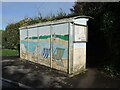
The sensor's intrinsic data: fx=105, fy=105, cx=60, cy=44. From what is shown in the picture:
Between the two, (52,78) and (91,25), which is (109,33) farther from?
(52,78)

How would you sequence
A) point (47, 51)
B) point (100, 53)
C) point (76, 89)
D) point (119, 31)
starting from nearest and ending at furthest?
point (76, 89) → point (119, 31) → point (47, 51) → point (100, 53)

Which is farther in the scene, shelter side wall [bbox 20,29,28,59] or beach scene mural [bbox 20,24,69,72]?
shelter side wall [bbox 20,29,28,59]

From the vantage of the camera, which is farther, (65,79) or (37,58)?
(37,58)

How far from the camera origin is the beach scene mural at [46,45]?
5645mm

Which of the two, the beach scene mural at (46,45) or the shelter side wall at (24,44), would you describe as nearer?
the beach scene mural at (46,45)

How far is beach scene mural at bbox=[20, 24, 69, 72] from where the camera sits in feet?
18.5

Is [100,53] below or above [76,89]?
above

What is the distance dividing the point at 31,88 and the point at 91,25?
18.7 feet

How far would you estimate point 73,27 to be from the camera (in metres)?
5.30

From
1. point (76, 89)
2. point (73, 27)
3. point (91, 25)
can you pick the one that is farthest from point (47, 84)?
point (91, 25)

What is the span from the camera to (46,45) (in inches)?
265

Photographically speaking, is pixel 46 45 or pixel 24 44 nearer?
pixel 46 45

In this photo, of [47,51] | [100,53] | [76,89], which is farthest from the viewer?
[100,53]

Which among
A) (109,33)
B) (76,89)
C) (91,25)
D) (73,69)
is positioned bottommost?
(76,89)
